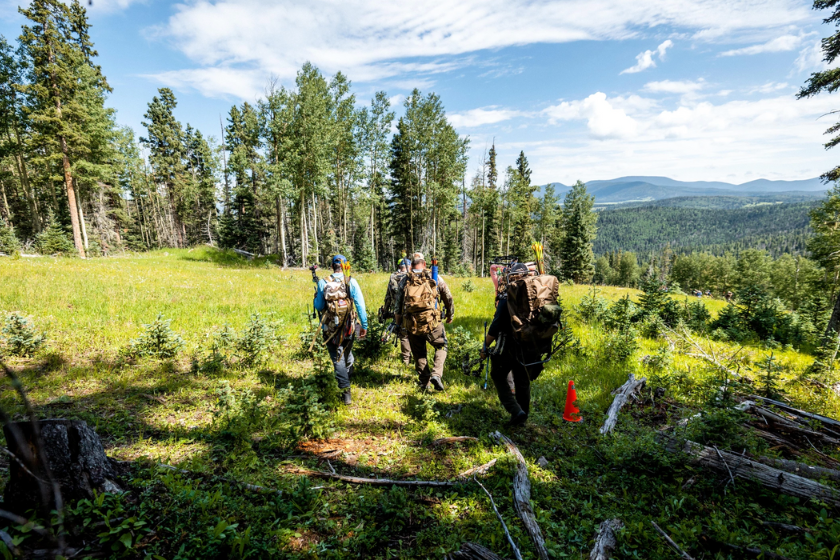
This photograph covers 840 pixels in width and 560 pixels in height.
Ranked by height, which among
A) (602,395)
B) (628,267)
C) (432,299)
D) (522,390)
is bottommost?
(628,267)

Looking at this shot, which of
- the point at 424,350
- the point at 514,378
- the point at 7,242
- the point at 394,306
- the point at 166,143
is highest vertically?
the point at 166,143

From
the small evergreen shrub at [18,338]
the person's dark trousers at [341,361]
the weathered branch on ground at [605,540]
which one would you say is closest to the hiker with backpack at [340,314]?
the person's dark trousers at [341,361]

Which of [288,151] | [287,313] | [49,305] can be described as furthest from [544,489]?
[288,151]

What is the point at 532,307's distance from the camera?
18.4 ft

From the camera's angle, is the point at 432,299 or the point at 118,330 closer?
the point at 432,299

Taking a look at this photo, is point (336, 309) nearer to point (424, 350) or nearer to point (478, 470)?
point (424, 350)

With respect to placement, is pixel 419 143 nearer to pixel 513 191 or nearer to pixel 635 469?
pixel 513 191

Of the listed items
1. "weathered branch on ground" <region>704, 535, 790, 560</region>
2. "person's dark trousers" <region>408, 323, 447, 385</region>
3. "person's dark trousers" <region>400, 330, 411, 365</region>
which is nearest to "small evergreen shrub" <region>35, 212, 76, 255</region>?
"person's dark trousers" <region>400, 330, 411, 365</region>

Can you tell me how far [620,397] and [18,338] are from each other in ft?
38.7

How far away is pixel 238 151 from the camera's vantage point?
2827 cm

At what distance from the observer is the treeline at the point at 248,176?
2312cm

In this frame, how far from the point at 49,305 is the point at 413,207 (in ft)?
102

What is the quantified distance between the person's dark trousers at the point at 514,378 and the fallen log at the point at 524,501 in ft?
2.27

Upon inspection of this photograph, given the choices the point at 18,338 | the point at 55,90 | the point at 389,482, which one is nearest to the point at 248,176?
the point at 55,90
